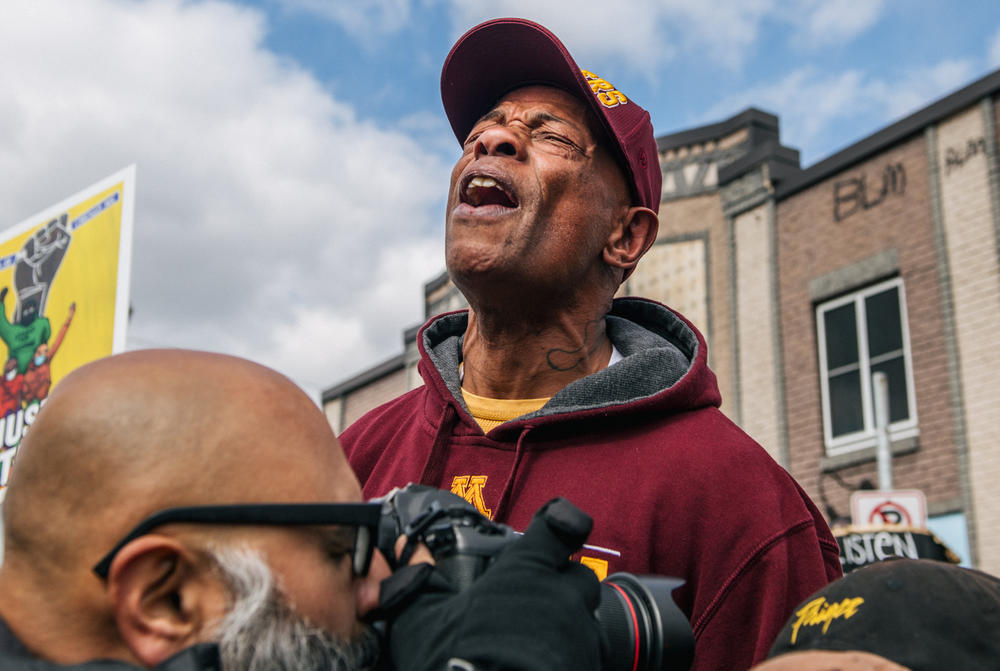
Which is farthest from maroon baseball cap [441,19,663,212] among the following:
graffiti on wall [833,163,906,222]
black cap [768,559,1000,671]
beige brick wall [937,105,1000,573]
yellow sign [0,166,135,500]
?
graffiti on wall [833,163,906,222]

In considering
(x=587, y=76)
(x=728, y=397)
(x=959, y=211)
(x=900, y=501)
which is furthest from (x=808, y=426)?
(x=587, y=76)

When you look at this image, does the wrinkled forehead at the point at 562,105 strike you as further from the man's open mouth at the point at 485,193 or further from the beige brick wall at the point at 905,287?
the beige brick wall at the point at 905,287

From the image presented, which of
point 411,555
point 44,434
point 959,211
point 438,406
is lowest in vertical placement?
point 411,555

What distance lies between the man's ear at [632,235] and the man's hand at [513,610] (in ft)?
5.24

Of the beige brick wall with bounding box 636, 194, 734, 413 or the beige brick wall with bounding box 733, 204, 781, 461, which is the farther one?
the beige brick wall with bounding box 636, 194, 734, 413

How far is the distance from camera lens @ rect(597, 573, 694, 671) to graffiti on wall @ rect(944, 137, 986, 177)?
1082cm

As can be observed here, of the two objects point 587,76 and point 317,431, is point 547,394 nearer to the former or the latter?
point 587,76

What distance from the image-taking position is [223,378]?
1349 millimetres

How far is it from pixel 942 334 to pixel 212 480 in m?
10.8

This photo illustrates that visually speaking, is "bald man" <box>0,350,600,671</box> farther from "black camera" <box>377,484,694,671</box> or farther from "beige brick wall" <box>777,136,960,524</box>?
"beige brick wall" <box>777,136,960,524</box>

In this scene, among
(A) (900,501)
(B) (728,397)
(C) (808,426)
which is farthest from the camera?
(B) (728,397)

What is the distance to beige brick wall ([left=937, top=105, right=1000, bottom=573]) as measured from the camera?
33.2ft

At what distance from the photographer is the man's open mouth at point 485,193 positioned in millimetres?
2643

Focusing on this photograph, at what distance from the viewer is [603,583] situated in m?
1.49
